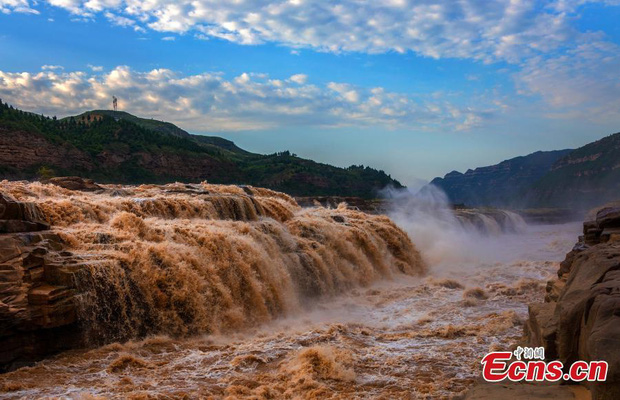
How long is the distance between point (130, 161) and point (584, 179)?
75.8 metres

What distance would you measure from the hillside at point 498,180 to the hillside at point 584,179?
20.5 m

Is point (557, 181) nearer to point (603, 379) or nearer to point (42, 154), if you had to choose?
point (42, 154)

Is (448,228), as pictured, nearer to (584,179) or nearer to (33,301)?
(33,301)

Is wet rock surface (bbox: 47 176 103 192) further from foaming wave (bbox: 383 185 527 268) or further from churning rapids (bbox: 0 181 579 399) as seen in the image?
foaming wave (bbox: 383 185 527 268)

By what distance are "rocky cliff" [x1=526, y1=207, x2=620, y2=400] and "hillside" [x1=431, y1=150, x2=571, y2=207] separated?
382 feet

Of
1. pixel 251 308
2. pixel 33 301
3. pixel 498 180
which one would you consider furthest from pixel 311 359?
pixel 498 180

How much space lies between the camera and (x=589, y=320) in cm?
504

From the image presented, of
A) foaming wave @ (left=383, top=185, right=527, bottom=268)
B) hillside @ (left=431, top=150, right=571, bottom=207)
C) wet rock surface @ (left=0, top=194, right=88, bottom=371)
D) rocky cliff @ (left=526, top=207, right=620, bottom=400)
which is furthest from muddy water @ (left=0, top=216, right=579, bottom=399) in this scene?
hillside @ (left=431, top=150, right=571, bottom=207)

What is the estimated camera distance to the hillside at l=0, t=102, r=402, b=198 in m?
47.9

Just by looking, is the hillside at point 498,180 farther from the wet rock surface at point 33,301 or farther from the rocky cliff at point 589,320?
the wet rock surface at point 33,301

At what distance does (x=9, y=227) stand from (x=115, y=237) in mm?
2156

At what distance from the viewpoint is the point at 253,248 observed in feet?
44.8

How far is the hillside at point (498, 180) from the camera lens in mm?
122438

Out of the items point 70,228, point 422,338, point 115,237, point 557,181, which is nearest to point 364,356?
point 422,338
